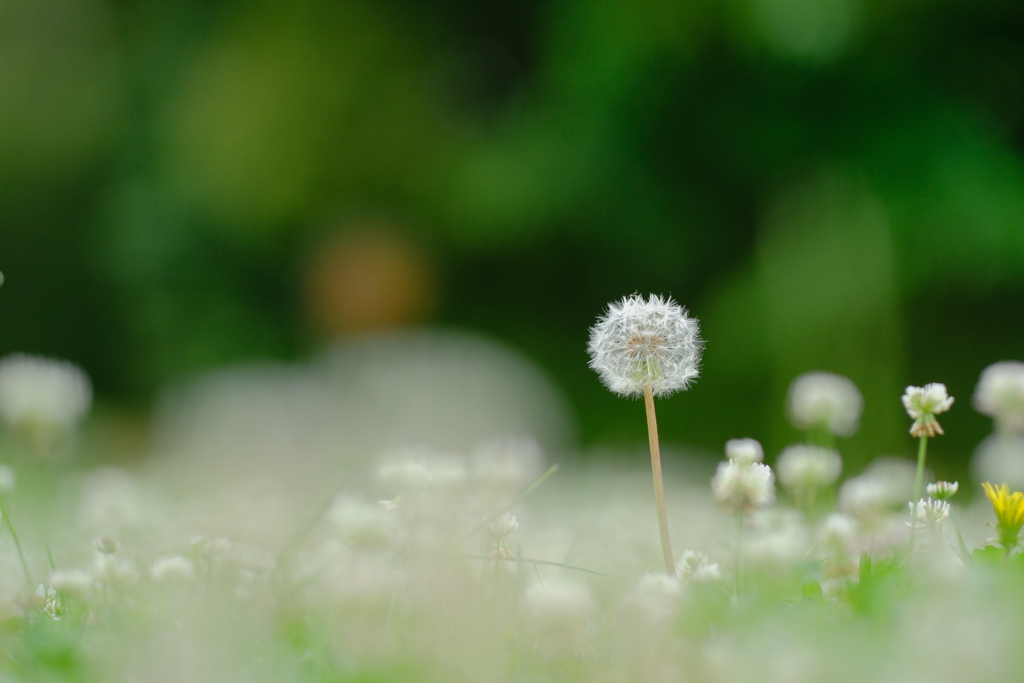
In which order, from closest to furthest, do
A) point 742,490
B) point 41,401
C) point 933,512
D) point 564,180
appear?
1. point 742,490
2. point 933,512
3. point 41,401
4. point 564,180

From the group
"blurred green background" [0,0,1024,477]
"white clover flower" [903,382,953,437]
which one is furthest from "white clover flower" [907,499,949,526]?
"blurred green background" [0,0,1024,477]

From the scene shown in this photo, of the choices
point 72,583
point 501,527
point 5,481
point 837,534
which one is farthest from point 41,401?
point 837,534

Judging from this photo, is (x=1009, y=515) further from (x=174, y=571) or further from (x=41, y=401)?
(x=41, y=401)

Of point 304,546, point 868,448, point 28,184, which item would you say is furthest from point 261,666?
point 28,184

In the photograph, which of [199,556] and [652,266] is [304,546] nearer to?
[199,556]

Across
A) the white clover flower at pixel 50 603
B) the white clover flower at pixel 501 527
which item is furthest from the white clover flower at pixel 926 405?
the white clover flower at pixel 50 603

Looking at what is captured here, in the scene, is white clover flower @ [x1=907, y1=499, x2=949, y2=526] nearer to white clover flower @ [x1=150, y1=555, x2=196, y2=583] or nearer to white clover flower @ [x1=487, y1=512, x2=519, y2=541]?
white clover flower @ [x1=487, y1=512, x2=519, y2=541]
